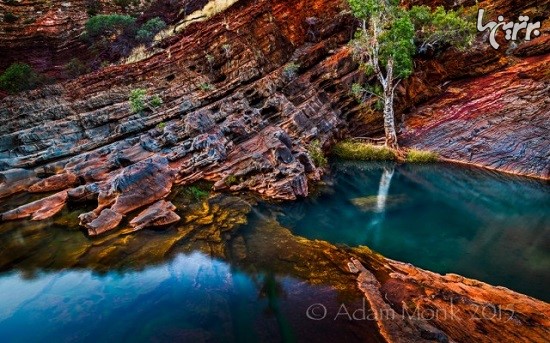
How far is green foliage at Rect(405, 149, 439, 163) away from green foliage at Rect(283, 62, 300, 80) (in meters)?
10.8

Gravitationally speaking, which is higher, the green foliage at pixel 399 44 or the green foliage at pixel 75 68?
the green foliage at pixel 75 68

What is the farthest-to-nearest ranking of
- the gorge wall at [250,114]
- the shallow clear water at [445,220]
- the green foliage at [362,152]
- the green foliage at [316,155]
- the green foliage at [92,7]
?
the green foliage at [92,7] → the green foliage at [362,152] → the green foliage at [316,155] → the gorge wall at [250,114] → the shallow clear water at [445,220]

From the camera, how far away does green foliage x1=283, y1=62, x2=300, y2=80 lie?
2578 centimetres

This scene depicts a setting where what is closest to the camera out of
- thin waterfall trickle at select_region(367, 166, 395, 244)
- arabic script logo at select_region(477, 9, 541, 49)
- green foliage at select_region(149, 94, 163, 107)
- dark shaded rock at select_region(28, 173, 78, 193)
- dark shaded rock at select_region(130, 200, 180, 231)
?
thin waterfall trickle at select_region(367, 166, 395, 244)

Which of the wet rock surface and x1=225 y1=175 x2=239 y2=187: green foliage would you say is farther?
x1=225 y1=175 x2=239 y2=187: green foliage

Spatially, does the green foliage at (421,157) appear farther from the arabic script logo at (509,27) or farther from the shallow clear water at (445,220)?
the arabic script logo at (509,27)

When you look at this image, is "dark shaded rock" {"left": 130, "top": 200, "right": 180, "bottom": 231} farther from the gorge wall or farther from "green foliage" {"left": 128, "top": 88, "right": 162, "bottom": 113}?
"green foliage" {"left": 128, "top": 88, "right": 162, "bottom": 113}

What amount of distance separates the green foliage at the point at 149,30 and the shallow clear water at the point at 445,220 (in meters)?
22.7

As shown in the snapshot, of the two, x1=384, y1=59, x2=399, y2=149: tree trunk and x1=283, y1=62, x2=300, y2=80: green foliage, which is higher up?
x1=283, y1=62, x2=300, y2=80: green foliage

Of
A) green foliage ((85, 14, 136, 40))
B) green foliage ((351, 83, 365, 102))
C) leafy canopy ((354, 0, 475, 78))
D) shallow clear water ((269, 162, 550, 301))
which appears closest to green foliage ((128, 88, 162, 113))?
green foliage ((85, 14, 136, 40))

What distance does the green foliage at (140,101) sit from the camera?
23250 mm

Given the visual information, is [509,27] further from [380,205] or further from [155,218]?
[155,218]

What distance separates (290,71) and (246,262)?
19801 mm

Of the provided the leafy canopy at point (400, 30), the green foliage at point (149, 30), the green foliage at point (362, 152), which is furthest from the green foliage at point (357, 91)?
the green foliage at point (149, 30)
